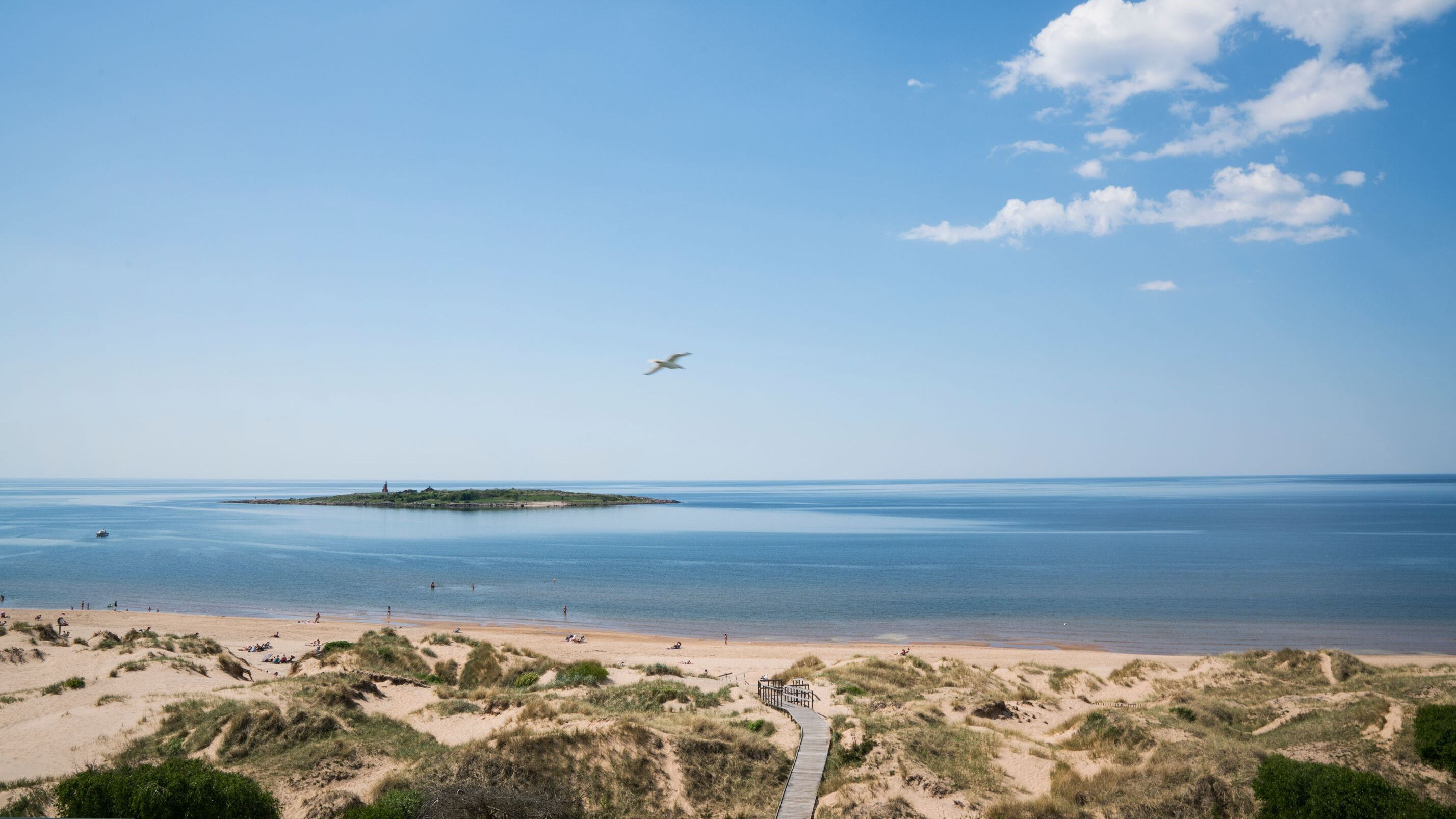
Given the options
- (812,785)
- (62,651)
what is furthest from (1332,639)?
(62,651)

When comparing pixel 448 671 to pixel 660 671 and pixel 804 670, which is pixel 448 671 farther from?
pixel 804 670

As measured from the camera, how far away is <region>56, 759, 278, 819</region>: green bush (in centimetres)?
1419

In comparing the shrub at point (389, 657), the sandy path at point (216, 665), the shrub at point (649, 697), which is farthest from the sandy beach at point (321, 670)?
the shrub at point (389, 657)

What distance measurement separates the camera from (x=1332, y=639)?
1950 inches

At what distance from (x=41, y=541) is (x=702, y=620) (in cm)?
11766

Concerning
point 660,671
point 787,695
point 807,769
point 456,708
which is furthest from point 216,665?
point 807,769

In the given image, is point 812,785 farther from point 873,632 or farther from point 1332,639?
point 1332,639

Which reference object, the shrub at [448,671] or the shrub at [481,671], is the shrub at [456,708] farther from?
the shrub at [448,671]

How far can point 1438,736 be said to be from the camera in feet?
61.0

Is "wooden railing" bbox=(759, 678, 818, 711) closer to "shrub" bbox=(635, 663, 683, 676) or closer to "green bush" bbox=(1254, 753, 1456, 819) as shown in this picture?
"shrub" bbox=(635, 663, 683, 676)

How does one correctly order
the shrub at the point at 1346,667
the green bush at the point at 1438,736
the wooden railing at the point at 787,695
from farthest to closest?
the shrub at the point at 1346,667
the wooden railing at the point at 787,695
the green bush at the point at 1438,736

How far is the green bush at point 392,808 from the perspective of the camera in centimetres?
1506

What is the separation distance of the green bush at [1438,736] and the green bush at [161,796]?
85.6 feet

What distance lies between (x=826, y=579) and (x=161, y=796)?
69049mm
